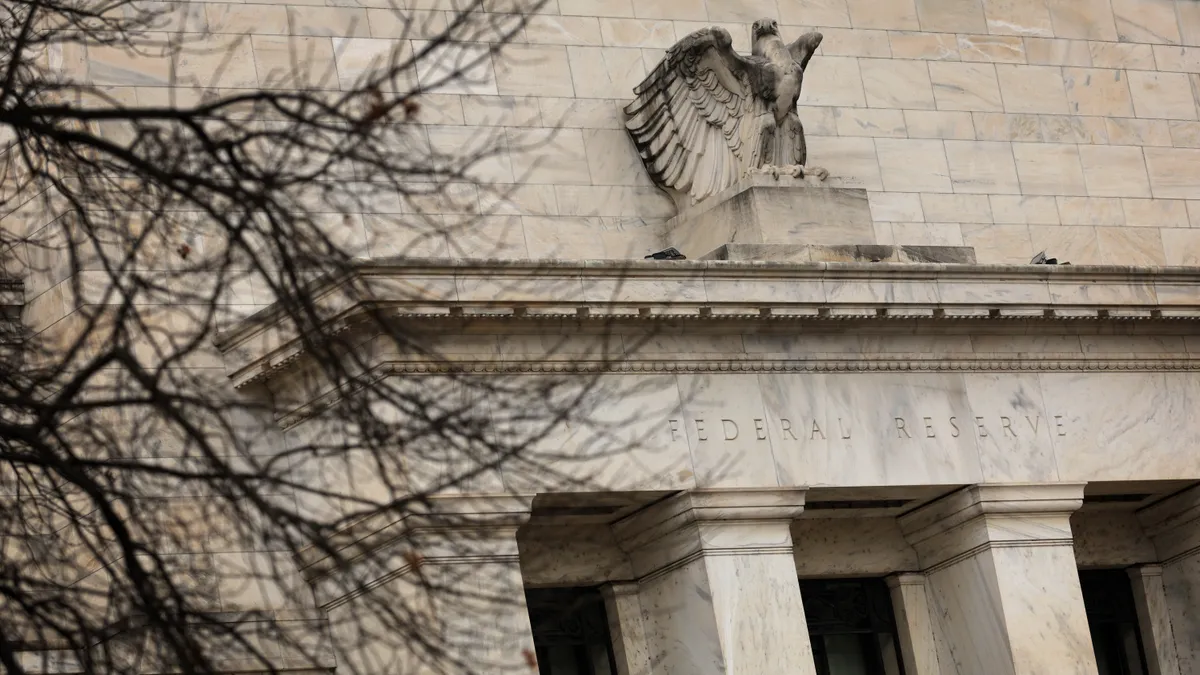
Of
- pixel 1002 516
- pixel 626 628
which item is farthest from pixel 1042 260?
pixel 626 628

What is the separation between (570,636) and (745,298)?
3800mm

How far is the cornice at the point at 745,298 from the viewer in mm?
22828

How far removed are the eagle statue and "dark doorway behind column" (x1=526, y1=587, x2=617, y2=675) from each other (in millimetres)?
4415

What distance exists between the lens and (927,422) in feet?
82.7

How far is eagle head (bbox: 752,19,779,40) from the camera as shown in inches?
1035

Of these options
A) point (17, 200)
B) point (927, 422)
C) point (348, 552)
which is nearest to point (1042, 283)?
point (927, 422)

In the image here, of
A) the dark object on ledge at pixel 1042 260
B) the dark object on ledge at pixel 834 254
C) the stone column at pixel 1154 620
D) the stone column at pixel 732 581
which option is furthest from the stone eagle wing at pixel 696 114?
the stone column at pixel 1154 620

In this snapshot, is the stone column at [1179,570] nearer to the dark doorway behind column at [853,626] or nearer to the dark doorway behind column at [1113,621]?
the dark doorway behind column at [1113,621]

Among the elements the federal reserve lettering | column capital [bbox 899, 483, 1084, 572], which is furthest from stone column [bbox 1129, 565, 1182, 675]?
the federal reserve lettering

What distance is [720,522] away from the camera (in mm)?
23953

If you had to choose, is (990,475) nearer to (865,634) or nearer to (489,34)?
(865,634)

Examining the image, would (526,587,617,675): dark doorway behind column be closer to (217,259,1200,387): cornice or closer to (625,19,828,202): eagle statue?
(217,259,1200,387): cornice

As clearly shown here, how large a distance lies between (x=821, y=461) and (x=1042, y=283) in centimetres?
316

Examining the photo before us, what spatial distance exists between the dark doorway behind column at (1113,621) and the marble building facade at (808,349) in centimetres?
4
